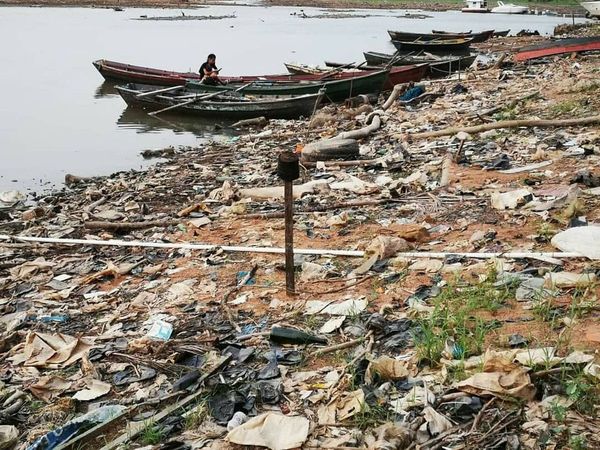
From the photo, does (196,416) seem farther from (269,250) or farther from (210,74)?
(210,74)

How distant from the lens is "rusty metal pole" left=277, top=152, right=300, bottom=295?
157 inches

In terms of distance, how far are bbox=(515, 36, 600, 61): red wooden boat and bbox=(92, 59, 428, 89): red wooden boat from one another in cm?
282

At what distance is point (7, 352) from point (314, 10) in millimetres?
67850

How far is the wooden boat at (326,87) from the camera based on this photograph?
50.6ft

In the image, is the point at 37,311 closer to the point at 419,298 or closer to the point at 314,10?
the point at 419,298

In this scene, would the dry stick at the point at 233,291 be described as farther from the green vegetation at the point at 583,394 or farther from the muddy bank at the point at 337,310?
the green vegetation at the point at 583,394

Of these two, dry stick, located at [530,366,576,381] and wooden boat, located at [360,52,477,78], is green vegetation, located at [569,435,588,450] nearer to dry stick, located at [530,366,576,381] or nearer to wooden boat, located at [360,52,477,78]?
Answer: dry stick, located at [530,366,576,381]

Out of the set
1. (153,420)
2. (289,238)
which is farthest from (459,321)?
(153,420)

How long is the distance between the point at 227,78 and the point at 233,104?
2502mm

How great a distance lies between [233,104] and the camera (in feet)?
49.7

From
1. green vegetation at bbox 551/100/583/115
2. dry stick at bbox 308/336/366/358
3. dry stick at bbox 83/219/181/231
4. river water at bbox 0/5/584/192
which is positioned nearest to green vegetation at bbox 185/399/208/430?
dry stick at bbox 308/336/366/358

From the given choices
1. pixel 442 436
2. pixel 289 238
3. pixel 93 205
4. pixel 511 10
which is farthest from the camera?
pixel 511 10

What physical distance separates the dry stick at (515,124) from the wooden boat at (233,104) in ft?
18.9

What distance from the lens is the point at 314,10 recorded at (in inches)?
2662
